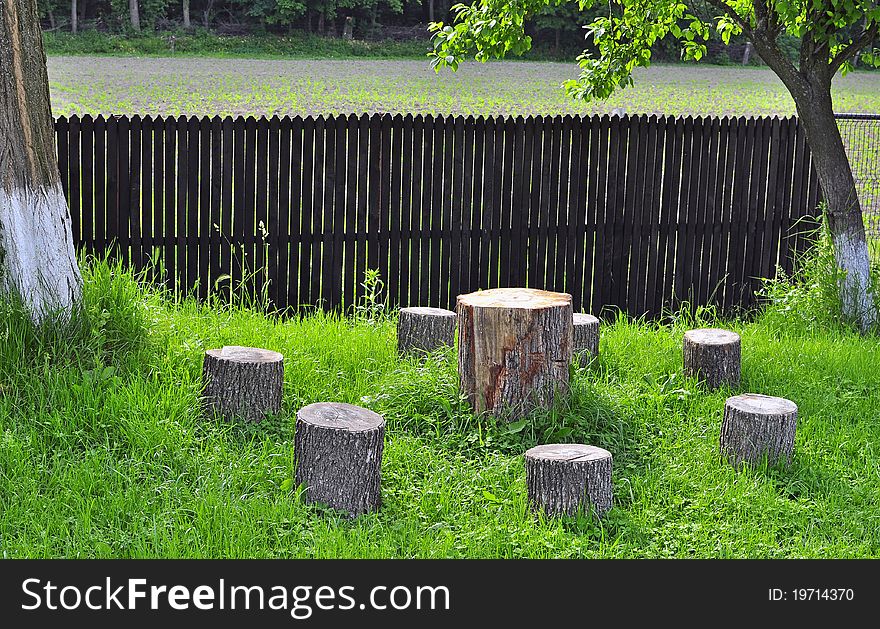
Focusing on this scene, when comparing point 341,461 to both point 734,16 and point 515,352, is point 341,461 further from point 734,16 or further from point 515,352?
point 734,16

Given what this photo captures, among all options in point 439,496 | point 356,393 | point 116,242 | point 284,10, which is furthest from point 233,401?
point 284,10

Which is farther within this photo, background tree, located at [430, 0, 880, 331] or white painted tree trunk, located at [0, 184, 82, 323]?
background tree, located at [430, 0, 880, 331]

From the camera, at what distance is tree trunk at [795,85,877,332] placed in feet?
25.9

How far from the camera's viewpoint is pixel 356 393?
5781 millimetres

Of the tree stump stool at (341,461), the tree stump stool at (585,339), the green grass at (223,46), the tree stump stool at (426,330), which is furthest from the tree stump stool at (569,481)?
the green grass at (223,46)

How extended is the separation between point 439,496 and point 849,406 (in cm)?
302

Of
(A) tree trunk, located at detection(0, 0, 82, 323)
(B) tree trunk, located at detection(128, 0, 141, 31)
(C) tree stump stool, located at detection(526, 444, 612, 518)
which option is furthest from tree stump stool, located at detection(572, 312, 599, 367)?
(B) tree trunk, located at detection(128, 0, 141, 31)

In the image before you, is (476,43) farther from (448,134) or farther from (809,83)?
(809,83)

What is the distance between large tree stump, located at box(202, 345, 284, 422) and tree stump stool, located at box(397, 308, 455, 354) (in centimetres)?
123

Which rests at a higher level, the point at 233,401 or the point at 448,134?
the point at 448,134

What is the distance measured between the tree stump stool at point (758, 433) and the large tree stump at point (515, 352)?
89 centimetres

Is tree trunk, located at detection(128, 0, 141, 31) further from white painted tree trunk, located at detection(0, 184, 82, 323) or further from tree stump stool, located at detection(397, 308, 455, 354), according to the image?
tree stump stool, located at detection(397, 308, 455, 354)
